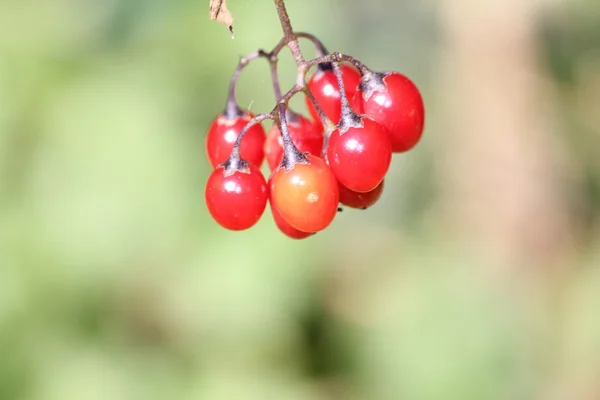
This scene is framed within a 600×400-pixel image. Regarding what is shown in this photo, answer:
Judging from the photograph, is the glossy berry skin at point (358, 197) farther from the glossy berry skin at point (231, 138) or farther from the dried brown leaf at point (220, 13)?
the dried brown leaf at point (220, 13)

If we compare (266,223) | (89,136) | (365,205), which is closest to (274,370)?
(266,223)

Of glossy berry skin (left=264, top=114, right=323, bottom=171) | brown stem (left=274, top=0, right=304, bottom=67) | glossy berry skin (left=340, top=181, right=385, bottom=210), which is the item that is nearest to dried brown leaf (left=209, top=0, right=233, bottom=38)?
brown stem (left=274, top=0, right=304, bottom=67)

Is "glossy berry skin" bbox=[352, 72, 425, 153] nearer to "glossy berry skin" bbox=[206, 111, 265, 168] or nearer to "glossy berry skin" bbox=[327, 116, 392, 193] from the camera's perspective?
"glossy berry skin" bbox=[327, 116, 392, 193]

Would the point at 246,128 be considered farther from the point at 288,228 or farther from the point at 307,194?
the point at 288,228

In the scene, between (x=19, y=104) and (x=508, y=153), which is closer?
(x=19, y=104)

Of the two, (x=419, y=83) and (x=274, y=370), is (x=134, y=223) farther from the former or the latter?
(x=419, y=83)

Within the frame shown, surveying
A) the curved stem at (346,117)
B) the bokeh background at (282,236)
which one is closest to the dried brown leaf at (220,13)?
the curved stem at (346,117)

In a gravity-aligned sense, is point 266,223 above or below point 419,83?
below

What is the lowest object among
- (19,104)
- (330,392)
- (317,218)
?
(330,392)
